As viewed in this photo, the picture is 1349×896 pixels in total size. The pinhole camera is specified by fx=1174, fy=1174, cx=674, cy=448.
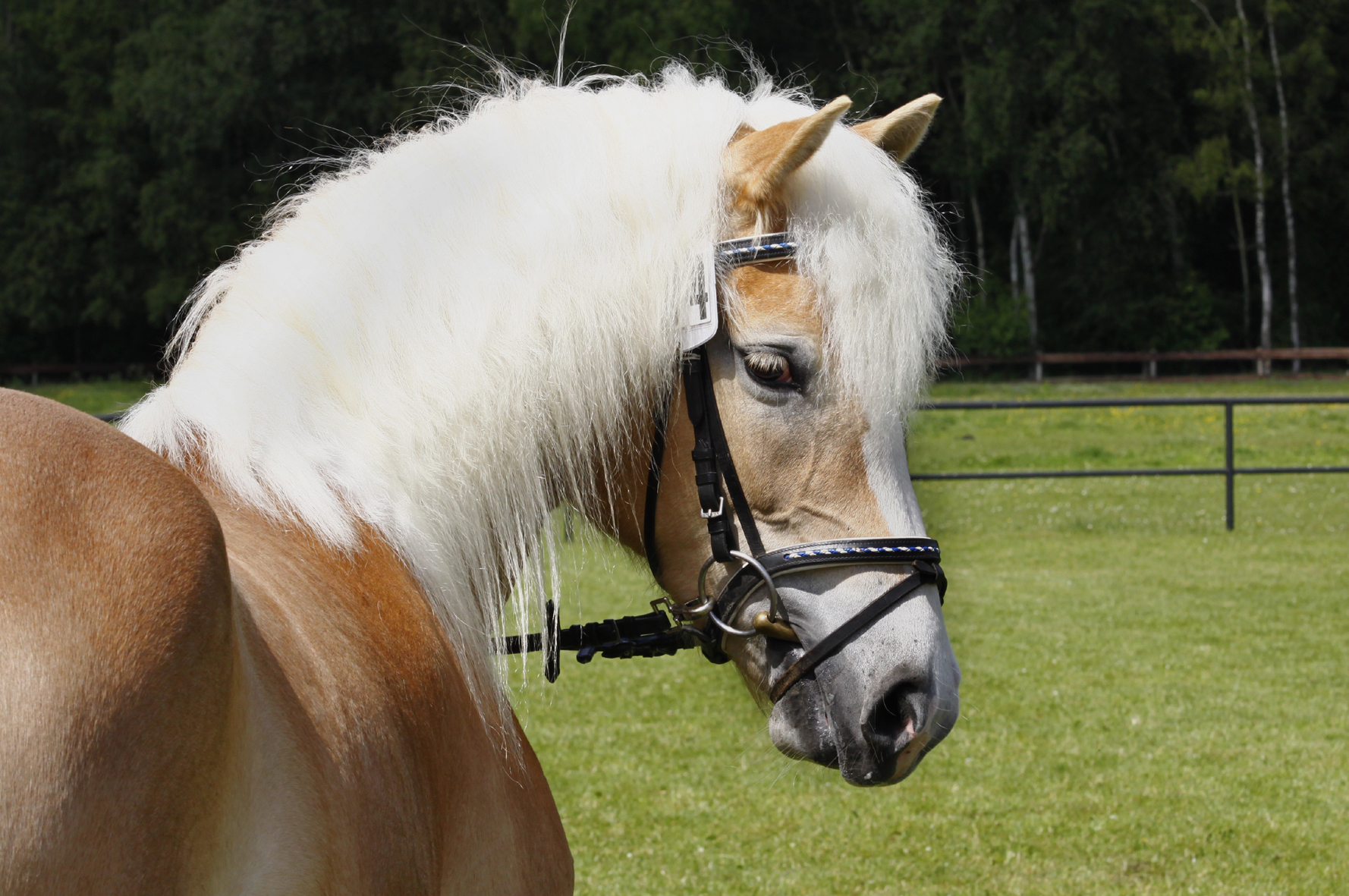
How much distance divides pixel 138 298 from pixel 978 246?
83.6 ft

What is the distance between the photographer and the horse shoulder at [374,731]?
46.3 inches

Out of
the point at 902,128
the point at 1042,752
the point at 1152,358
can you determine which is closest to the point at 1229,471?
the point at 1042,752

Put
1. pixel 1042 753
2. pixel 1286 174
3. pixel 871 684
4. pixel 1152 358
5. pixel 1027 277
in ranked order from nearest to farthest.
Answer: pixel 871 684 → pixel 1042 753 → pixel 1152 358 → pixel 1286 174 → pixel 1027 277

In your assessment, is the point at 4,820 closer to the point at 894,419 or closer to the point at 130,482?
the point at 130,482

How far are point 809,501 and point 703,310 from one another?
30 centimetres

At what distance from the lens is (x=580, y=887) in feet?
11.9

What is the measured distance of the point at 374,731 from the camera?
1.29 meters

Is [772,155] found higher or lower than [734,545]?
higher

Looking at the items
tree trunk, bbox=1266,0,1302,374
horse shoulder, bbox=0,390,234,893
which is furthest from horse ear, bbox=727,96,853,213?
tree trunk, bbox=1266,0,1302,374

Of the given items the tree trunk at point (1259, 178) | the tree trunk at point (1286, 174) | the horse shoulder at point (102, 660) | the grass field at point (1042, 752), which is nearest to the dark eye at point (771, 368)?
the grass field at point (1042, 752)

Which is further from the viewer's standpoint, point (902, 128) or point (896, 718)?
point (902, 128)

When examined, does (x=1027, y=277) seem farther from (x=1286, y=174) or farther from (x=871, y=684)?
(x=871, y=684)

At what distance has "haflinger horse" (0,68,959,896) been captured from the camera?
144 cm

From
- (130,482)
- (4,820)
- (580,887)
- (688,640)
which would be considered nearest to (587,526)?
(688,640)
